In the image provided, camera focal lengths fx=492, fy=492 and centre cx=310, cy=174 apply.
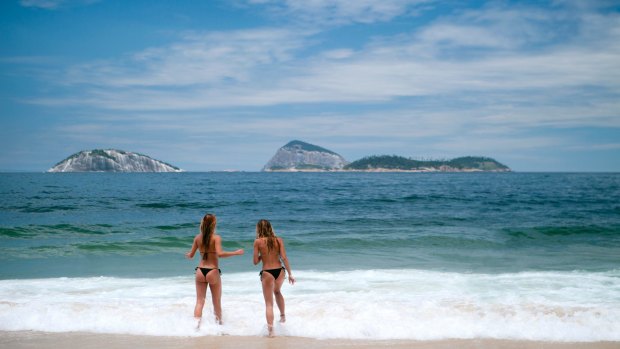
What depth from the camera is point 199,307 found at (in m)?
8.18

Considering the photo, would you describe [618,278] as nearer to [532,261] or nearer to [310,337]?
[532,261]

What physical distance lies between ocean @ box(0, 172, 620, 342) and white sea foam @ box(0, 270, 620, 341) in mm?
32

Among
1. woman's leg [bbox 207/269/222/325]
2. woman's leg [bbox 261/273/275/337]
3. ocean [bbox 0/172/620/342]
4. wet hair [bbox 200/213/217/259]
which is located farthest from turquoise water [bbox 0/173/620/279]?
woman's leg [bbox 261/273/275/337]

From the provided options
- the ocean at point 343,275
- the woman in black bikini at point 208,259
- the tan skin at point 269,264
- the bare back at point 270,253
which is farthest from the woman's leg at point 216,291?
the bare back at point 270,253

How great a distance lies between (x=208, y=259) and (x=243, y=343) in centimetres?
148

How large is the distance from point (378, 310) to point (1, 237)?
18388 millimetres

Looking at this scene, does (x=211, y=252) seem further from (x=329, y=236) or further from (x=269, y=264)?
(x=329, y=236)

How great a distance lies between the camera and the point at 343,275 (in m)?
13.3

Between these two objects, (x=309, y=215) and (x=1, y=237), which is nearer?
(x=1, y=237)

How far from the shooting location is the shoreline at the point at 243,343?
745 cm

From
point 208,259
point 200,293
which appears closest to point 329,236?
point 200,293

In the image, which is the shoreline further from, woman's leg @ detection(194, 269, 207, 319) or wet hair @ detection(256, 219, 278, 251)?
wet hair @ detection(256, 219, 278, 251)

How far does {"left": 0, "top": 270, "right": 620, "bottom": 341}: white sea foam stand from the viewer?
8148 millimetres

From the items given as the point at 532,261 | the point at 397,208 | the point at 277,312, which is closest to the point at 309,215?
the point at 397,208
